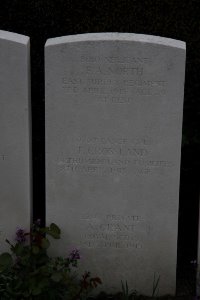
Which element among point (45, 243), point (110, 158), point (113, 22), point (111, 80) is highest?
point (113, 22)

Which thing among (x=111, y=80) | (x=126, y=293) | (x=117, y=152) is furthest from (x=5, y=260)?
(x=111, y=80)

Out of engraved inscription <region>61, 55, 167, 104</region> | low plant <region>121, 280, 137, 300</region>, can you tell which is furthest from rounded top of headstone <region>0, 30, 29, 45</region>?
low plant <region>121, 280, 137, 300</region>

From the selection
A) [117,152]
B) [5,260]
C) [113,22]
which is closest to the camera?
[5,260]

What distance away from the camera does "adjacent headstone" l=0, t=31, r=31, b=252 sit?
390cm

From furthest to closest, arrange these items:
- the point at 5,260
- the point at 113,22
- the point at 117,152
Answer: the point at 113,22
the point at 117,152
the point at 5,260

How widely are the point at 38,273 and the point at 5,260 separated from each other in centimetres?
25

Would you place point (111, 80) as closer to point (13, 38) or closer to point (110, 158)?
point (110, 158)

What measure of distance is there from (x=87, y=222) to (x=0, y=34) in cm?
147

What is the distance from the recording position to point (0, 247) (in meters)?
4.30

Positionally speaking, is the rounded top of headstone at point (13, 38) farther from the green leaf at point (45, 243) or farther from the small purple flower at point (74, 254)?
the small purple flower at point (74, 254)

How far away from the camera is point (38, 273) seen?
155 inches

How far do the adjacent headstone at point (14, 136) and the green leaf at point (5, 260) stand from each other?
10.5 inches

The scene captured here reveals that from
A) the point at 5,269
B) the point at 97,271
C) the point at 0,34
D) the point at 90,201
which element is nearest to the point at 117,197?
the point at 90,201

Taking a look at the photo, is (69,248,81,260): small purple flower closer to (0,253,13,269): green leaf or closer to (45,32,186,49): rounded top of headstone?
(0,253,13,269): green leaf
